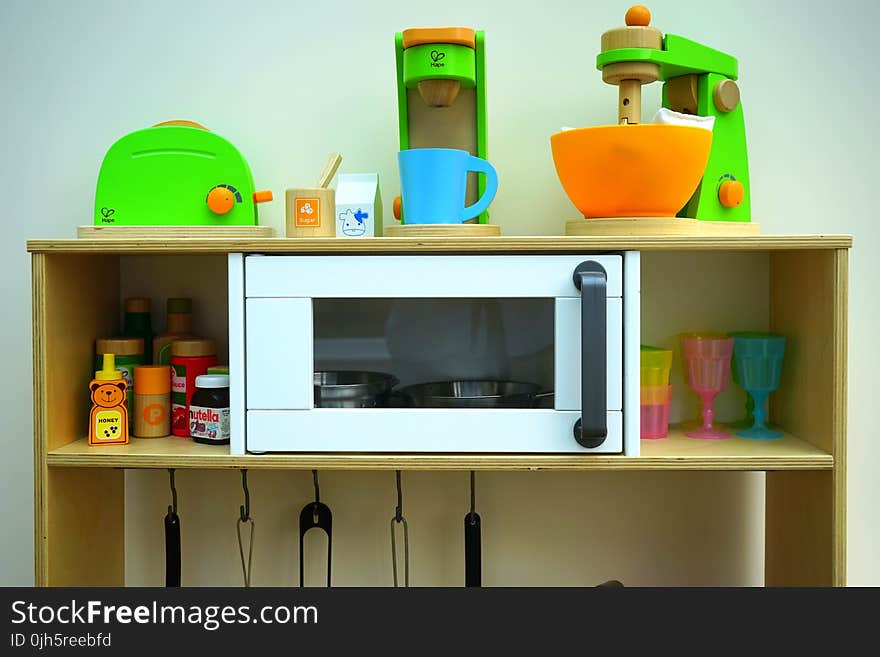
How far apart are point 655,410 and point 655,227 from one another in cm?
27

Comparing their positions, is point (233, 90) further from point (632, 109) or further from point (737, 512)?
point (737, 512)

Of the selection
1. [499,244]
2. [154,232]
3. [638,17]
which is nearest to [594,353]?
[499,244]

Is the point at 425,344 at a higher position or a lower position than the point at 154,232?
lower

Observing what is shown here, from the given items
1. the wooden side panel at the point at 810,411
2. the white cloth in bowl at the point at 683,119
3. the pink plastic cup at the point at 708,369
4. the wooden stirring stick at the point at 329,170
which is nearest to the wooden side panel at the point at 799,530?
the wooden side panel at the point at 810,411

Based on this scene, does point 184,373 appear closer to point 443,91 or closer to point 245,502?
point 245,502

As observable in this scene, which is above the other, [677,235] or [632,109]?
[632,109]

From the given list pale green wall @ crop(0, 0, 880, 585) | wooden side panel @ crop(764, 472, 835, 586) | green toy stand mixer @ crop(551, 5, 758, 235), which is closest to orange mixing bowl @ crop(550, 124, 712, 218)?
green toy stand mixer @ crop(551, 5, 758, 235)

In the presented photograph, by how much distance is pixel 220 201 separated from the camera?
132 centimetres

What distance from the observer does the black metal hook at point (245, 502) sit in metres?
1.50

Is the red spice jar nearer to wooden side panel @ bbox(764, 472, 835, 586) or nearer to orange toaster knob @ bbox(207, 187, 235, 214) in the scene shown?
orange toaster knob @ bbox(207, 187, 235, 214)

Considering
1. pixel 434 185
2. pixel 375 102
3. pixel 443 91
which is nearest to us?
pixel 434 185

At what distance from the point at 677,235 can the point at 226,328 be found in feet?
2.38

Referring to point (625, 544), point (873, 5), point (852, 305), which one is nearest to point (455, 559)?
point (625, 544)

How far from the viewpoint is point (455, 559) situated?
1516 mm
